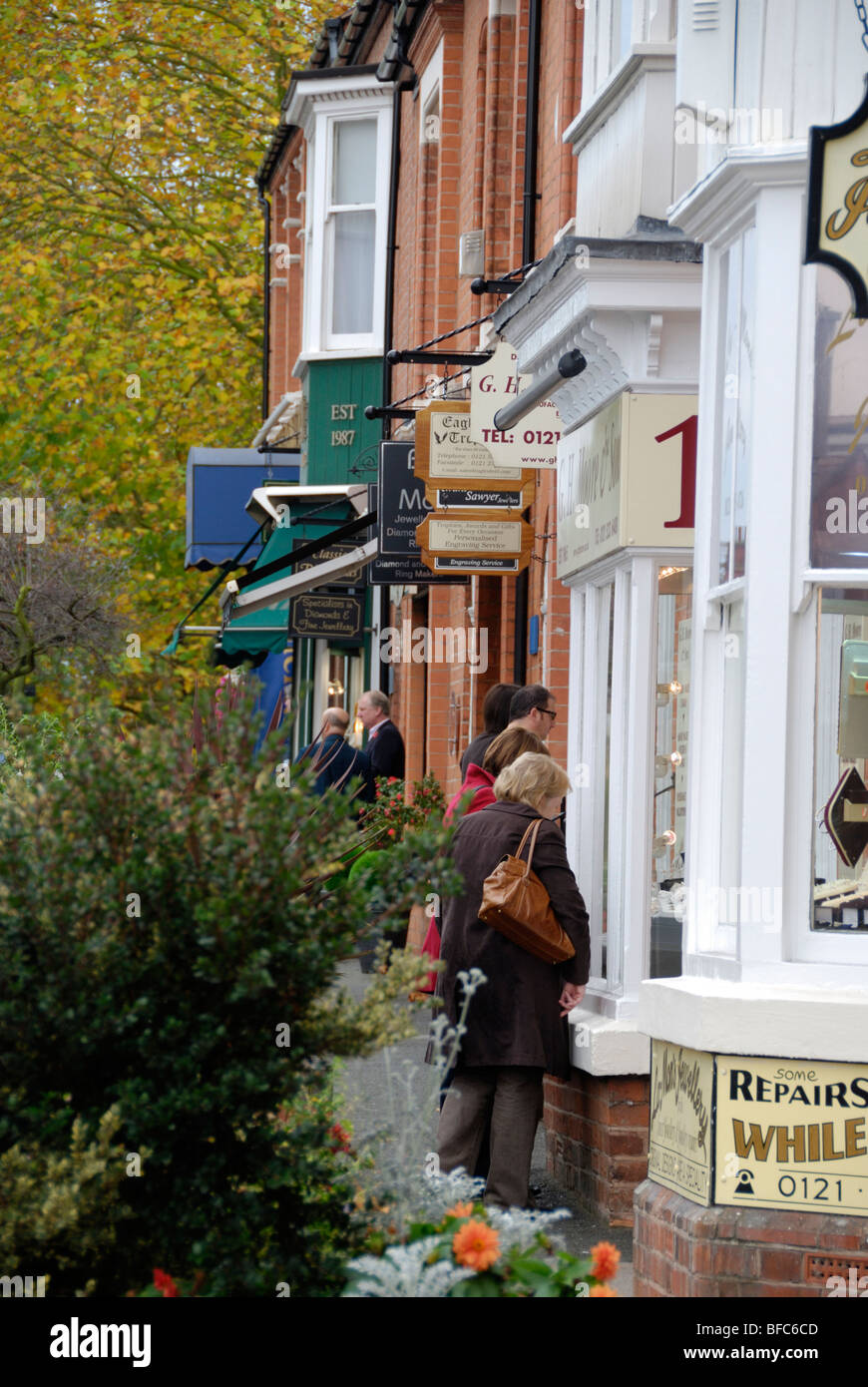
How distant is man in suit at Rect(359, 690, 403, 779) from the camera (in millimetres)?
16203

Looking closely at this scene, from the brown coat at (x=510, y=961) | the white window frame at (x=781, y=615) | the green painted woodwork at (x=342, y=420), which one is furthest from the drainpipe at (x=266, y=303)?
the white window frame at (x=781, y=615)

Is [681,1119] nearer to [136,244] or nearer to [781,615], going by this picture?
[781,615]

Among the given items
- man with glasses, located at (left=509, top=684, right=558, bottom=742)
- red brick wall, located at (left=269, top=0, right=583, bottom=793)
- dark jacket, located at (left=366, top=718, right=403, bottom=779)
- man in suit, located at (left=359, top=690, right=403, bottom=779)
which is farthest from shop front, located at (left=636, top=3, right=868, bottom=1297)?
dark jacket, located at (left=366, top=718, right=403, bottom=779)

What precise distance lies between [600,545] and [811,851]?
3210 mm

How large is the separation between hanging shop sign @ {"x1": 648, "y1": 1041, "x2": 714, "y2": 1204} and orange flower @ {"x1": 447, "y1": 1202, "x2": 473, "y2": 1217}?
125cm

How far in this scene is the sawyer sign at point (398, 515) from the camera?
1530 centimetres

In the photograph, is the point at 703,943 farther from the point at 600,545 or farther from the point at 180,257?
the point at 180,257

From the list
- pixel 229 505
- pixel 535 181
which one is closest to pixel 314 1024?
pixel 535 181

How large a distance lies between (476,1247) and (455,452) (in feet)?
28.9

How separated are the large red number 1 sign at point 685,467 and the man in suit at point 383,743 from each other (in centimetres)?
798

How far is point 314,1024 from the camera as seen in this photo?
4.32 meters

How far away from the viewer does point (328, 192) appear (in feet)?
69.6

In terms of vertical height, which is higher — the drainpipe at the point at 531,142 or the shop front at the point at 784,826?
the drainpipe at the point at 531,142

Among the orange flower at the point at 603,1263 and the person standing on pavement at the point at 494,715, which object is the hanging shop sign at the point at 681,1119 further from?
the person standing on pavement at the point at 494,715
